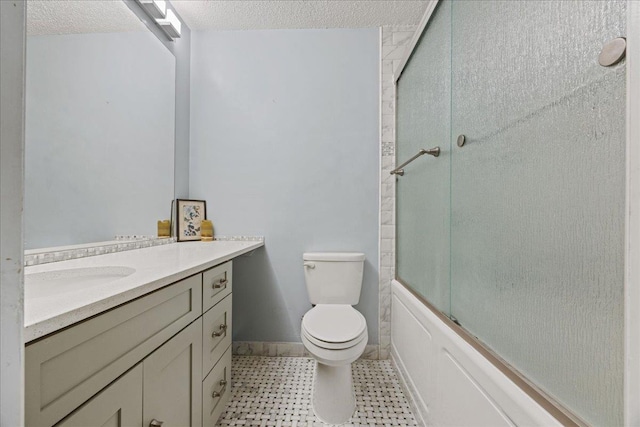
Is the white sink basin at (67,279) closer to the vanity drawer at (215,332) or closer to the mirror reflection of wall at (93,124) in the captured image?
the mirror reflection of wall at (93,124)

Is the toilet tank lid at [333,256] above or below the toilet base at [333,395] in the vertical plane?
above

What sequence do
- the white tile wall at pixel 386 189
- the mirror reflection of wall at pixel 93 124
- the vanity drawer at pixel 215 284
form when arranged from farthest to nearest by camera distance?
the white tile wall at pixel 386 189, the vanity drawer at pixel 215 284, the mirror reflection of wall at pixel 93 124

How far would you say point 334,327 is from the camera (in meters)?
1.34

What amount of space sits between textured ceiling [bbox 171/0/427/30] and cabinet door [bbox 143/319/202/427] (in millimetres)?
1755

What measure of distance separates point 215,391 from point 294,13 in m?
2.06

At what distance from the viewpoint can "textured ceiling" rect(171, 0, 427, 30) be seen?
1.63 metres

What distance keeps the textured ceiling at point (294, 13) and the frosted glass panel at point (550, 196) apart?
98 centimetres

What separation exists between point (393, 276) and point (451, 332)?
859mm

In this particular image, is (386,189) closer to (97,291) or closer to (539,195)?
(539,195)

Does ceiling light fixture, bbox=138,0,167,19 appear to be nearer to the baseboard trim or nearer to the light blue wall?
the light blue wall

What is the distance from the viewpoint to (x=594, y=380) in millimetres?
483

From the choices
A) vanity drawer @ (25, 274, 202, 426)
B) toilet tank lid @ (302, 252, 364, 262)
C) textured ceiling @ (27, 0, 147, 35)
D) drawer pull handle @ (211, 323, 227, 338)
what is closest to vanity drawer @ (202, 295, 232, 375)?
drawer pull handle @ (211, 323, 227, 338)

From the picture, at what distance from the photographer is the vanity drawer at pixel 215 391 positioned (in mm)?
1052

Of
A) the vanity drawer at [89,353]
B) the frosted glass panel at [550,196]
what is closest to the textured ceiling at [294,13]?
the frosted glass panel at [550,196]
